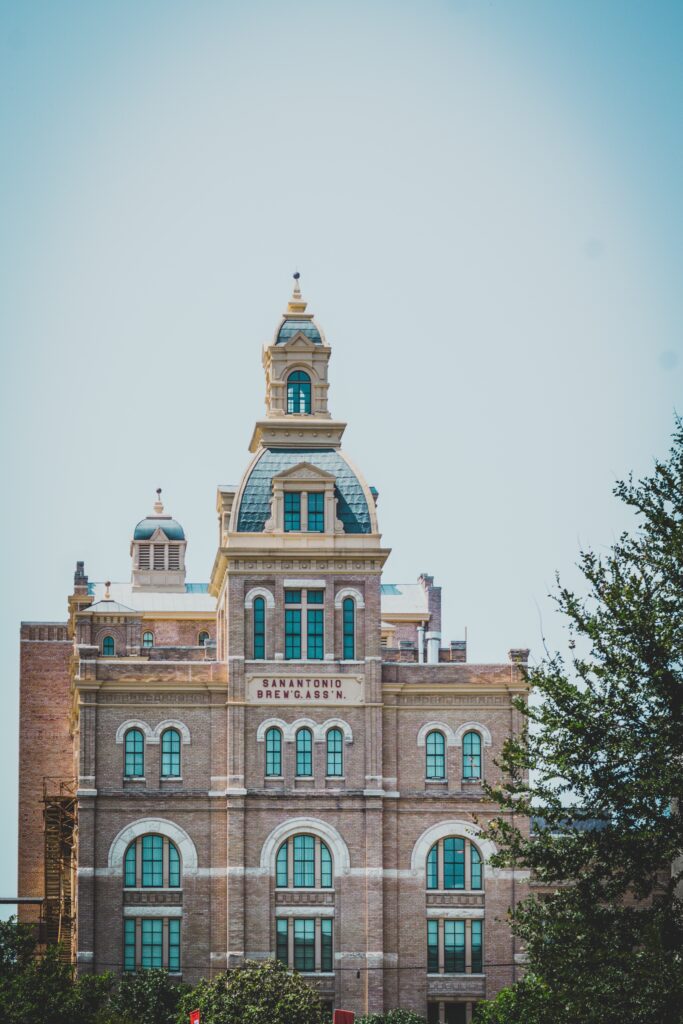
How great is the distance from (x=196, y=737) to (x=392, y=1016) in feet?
42.5

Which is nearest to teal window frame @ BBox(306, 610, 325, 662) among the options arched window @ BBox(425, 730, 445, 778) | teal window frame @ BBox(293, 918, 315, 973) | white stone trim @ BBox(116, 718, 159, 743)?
arched window @ BBox(425, 730, 445, 778)

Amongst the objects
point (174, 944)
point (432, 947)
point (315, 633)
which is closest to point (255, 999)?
point (174, 944)

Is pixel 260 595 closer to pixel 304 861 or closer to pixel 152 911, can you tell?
pixel 304 861

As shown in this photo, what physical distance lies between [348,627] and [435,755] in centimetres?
602

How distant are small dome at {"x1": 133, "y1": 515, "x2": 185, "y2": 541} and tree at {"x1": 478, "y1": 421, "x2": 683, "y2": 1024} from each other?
56034mm

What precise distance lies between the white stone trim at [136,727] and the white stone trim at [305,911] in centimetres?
807

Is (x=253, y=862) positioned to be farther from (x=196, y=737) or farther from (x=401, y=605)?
(x=401, y=605)

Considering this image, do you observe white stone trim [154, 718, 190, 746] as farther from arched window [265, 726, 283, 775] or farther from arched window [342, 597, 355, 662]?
arched window [342, 597, 355, 662]

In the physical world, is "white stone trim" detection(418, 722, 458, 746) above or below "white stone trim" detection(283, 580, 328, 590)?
below

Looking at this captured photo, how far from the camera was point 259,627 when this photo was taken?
8425cm

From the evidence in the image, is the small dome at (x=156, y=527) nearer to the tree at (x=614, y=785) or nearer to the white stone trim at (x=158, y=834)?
the white stone trim at (x=158, y=834)

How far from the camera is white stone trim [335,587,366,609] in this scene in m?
84.4

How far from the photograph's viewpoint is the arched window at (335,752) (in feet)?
274

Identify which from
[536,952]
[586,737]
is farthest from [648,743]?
[536,952]
